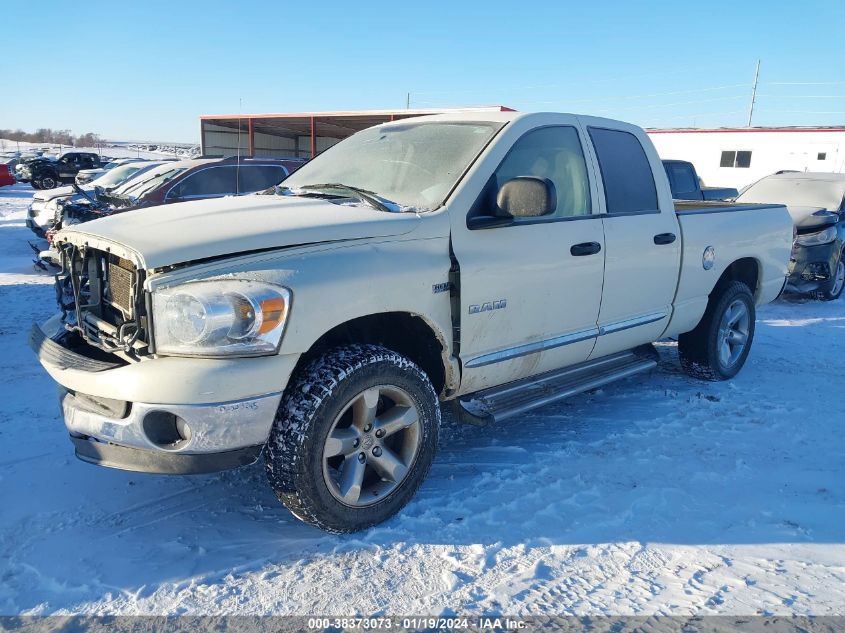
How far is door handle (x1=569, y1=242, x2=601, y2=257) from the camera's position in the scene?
151 inches

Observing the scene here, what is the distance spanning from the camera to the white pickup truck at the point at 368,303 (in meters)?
2.66

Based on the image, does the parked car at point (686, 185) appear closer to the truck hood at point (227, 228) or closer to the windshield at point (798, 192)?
the windshield at point (798, 192)

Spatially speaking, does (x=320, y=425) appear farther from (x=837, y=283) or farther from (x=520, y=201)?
(x=837, y=283)

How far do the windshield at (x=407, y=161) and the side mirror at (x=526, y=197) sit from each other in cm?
31

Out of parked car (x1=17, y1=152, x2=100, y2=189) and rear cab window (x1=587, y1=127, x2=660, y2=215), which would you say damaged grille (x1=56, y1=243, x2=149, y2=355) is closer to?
rear cab window (x1=587, y1=127, x2=660, y2=215)

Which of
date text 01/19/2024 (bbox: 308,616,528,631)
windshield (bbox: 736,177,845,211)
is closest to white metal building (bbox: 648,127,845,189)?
windshield (bbox: 736,177,845,211)

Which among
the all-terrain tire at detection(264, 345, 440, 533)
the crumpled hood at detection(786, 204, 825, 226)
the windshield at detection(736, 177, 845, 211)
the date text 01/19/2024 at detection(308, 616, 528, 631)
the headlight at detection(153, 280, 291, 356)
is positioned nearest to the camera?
the date text 01/19/2024 at detection(308, 616, 528, 631)

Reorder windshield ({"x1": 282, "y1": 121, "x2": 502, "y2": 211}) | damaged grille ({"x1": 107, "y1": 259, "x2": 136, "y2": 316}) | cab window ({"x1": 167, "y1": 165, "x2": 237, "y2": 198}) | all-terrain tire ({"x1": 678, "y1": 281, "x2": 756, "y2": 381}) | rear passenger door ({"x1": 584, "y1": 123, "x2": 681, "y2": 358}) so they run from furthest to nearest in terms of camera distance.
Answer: cab window ({"x1": 167, "y1": 165, "x2": 237, "y2": 198})
all-terrain tire ({"x1": 678, "y1": 281, "x2": 756, "y2": 381})
rear passenger door ({"x1": 584, "y1": 123, "x2": 681, "y2": 358})
windshield ({"x1": 282, "y1": 121, "x2": 502, "y2": 211})
damaged grille ({"x1": 107, "y1": 259, "x2": 136, "y2": 316})

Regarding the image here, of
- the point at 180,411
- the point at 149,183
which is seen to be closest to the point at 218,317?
the point at 180,411

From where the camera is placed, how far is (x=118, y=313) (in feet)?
10.3

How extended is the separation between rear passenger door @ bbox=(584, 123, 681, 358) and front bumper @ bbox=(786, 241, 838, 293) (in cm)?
547

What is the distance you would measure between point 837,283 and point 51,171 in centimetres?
2999

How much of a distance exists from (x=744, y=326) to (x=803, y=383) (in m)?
0.66

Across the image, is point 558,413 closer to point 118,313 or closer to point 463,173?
point 463,173
